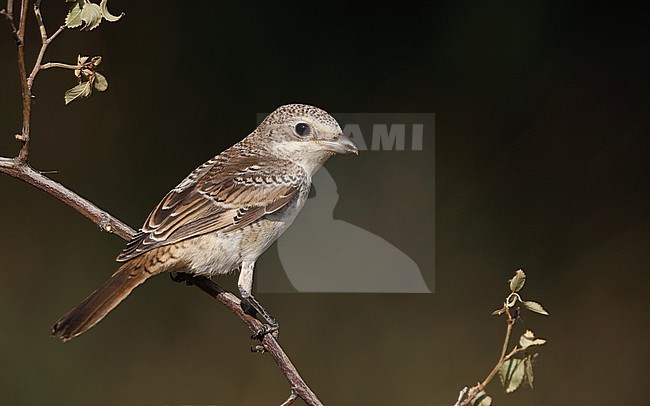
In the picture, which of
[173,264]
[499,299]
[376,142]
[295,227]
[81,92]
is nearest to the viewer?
[81,92]

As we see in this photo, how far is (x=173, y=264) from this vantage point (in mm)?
1088

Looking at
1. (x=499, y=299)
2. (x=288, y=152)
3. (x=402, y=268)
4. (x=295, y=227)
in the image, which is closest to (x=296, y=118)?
(x=288, y=152)

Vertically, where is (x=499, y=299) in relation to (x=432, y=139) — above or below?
below

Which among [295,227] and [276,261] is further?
[276,261]

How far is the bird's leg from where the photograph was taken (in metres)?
1.05

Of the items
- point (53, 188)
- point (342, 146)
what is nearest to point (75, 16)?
point (53, 188)

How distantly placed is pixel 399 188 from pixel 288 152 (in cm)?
127

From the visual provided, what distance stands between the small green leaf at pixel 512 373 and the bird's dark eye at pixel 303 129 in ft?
1.51

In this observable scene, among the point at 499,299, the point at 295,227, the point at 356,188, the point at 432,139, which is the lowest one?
the point at 499,299

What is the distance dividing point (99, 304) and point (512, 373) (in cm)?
45

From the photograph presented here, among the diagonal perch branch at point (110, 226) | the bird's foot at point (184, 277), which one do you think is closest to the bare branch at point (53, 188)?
the diagonal perch branch at point (110, 226)

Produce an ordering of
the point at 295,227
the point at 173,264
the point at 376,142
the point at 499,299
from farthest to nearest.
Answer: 1. the point at 499,299
2. the point at 376,142
3. the point at 295,227
4. the point at 173,264

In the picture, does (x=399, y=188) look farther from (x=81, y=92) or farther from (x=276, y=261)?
(x=81, y=92)

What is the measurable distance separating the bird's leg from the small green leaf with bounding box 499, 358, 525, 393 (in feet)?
1.24
